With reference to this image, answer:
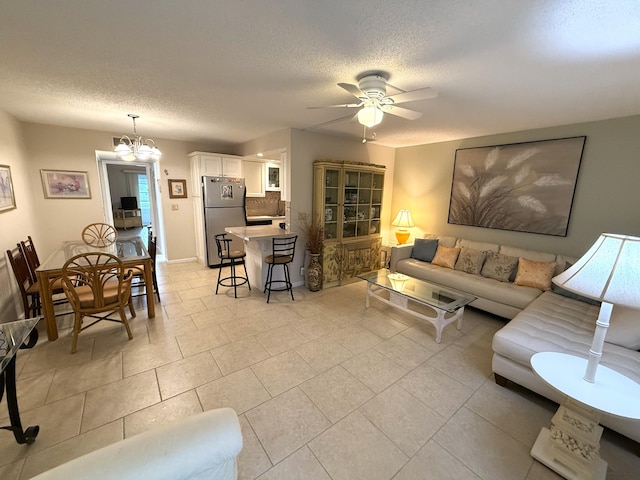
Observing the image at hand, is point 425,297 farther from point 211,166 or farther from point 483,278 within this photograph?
point 211,166

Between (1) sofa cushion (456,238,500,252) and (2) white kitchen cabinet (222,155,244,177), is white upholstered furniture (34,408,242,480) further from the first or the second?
(2) white kitchen cabinet (222,155,244,177)

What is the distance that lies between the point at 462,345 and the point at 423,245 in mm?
1901

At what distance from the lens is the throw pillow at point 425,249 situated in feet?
14.0

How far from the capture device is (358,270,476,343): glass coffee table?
2793 millimetres

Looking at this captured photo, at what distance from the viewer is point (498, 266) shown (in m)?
3.54

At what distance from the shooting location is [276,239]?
13.0 feet

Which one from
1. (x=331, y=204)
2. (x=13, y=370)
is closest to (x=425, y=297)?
(x=331, y=204)

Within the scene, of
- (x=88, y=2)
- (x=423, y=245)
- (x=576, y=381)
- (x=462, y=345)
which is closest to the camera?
(x=88, y=2)

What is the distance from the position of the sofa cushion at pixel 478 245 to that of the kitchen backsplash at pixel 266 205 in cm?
375

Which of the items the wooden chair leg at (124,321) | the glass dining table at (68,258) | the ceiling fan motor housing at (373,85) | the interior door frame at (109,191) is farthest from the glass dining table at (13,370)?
the interior door frame at (109,191)

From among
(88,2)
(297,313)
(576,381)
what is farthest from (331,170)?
(576,381)

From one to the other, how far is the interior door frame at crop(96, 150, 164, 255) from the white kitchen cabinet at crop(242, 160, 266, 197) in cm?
165

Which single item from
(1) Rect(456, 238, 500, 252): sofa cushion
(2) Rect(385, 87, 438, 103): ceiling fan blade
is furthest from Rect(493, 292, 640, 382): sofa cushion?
(2) Rect(385, 87, 438, 103): ceiling fan blade

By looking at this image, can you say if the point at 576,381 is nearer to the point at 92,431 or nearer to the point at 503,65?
the point at 503,65
